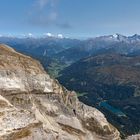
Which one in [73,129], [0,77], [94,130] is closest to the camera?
[0,77]

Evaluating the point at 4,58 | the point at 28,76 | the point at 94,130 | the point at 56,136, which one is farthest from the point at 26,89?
the point at 56,136

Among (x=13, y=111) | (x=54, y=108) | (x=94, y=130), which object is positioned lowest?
(x=94, y=130)

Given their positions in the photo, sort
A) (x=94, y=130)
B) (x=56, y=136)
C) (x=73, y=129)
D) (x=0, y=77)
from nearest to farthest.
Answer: (x=56, y=136)
(x=0, y=77)
(x=73, y=129)
(x=94, y=130)

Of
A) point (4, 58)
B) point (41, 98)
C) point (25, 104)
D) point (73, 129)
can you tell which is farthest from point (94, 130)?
point (4, 58)

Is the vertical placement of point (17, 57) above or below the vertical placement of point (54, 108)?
above

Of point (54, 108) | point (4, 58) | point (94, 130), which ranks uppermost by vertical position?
point (4, 58)

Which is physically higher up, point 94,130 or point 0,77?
point 0,77

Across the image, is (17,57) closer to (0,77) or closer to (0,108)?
(0,77)

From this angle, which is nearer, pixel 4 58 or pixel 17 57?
pixel 4 58

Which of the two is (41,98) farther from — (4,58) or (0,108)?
(0,108)
